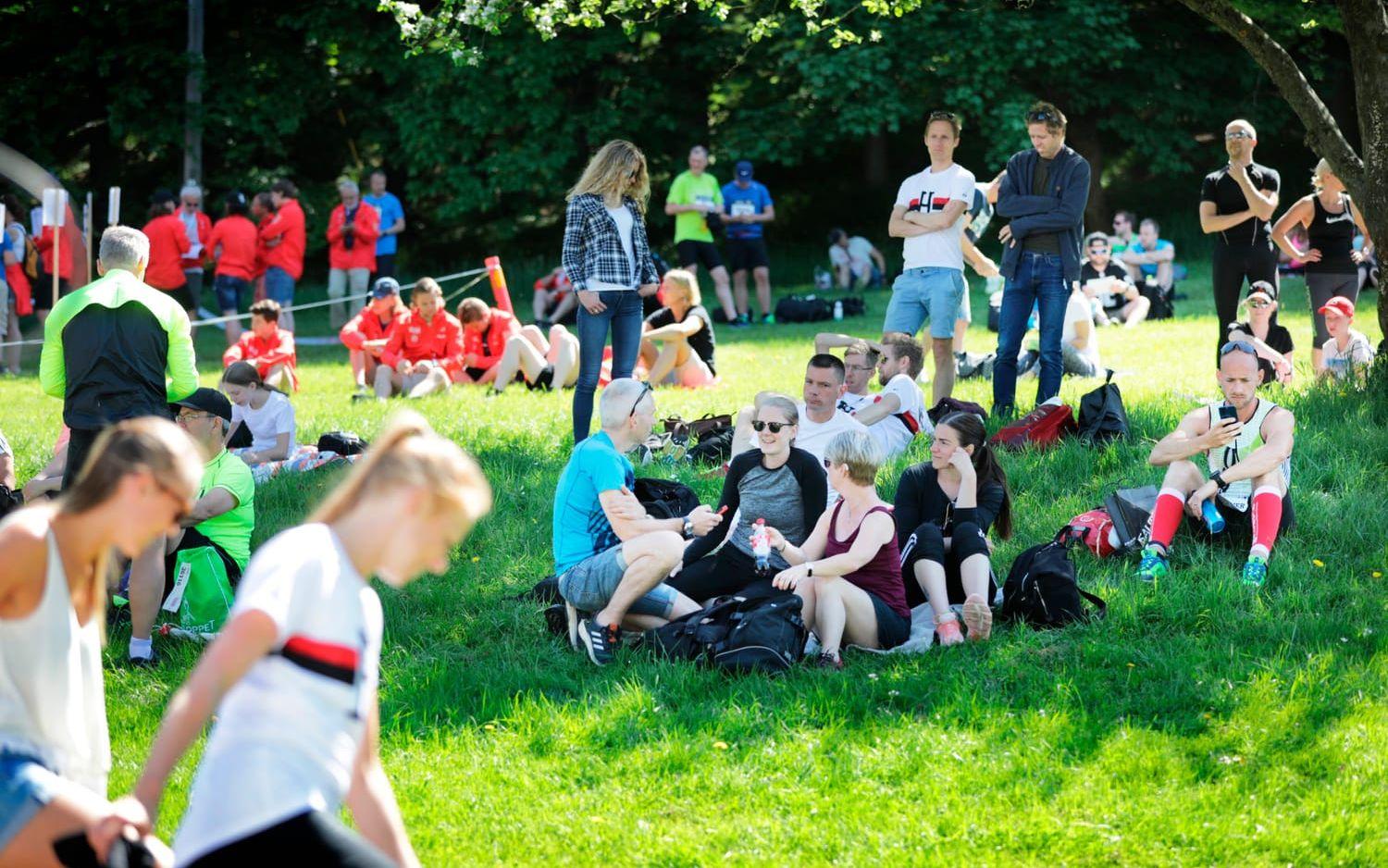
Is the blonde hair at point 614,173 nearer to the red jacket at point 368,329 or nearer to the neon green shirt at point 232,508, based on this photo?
the neon green shirt at point 232,508

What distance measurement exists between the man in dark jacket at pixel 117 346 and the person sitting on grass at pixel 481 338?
255 inches

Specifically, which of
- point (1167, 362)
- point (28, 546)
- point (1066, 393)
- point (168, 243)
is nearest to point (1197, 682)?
point (28, 546)

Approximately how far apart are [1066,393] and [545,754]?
6.71 meters

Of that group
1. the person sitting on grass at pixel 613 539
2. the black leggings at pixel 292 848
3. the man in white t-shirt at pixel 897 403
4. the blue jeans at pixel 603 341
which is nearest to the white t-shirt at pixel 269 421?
the blue jeans at pixel 603 341

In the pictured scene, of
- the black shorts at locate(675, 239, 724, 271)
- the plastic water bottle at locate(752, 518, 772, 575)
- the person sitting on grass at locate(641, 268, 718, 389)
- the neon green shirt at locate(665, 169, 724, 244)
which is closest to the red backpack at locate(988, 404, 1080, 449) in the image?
the plastic water bottle at locate(752, 518, 772, 575)

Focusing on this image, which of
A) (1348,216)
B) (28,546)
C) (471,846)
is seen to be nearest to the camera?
(28,546)

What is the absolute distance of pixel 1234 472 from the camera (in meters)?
7.26

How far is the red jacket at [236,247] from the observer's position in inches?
687

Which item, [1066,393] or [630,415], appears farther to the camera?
[1066,393]

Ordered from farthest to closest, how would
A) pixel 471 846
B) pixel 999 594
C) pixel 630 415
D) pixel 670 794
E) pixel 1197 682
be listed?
pixel 999 594 < pixel 630 415 < pixel 1197 682 < pixel 670 794 < pixel 471 846

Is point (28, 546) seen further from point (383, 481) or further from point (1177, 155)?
point (1177, 155)

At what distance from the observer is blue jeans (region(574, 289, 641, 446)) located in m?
9.43

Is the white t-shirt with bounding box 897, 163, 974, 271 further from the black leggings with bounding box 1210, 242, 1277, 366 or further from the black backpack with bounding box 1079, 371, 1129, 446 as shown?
the black leggings with bounding box 1210, 242, 1277, 366

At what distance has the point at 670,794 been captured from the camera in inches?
204
